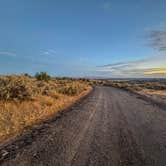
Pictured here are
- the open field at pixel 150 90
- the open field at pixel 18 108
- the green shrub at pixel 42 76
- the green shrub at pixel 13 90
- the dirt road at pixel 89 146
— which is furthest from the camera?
the green shrub at pixel 42 76

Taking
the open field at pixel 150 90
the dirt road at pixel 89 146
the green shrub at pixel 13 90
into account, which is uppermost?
the green shrub at pixel 13 90

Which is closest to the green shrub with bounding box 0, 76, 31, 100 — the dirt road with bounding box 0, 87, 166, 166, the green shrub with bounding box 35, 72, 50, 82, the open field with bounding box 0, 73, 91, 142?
the open field with bounding box 0, 73, 91, 142

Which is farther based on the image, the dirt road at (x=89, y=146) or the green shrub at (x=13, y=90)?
the green shrub at (x=13, y=90)

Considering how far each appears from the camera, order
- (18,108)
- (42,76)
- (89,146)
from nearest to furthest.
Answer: (89,146) → (18,108) → (42,76)

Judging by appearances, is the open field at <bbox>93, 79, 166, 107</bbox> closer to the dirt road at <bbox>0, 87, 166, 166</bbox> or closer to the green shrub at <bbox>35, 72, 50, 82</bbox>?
the dirt road at <bbox>0, 87, 166, 166</bbox>

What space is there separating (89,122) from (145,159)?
410 cm

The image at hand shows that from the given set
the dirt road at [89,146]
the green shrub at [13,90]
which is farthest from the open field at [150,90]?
the green shrub at [13,90]

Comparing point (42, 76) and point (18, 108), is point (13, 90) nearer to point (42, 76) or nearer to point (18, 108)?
point (18, 108)

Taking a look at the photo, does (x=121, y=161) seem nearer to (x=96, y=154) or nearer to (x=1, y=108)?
(x=96, y=154)

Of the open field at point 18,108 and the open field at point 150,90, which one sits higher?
the open field at point 18,108

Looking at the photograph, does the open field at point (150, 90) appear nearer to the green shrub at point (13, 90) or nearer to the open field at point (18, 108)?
the open field at point (18, 108)

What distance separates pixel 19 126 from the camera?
780cm

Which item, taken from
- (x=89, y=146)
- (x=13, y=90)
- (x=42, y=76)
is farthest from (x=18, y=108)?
(x=42, y=76)

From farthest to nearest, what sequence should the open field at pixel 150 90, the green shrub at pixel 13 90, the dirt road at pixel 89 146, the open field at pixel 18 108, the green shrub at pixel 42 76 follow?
the green shrub at pixel 42 76, the open field at pixel 150 90, the green shrub at pixel 13 90, the open field at pixel 18 108, the dirt road at pixel 89 146
